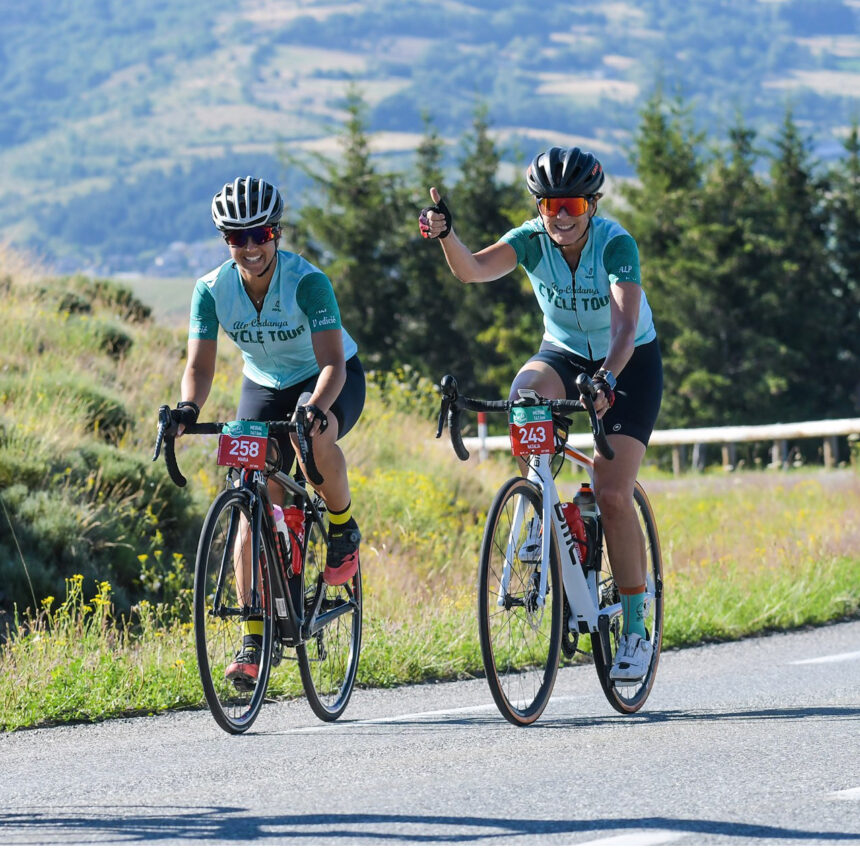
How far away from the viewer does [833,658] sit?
8.81 meters

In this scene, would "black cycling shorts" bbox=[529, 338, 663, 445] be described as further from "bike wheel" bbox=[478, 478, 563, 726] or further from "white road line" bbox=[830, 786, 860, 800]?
"white road line" bbox=[830, 786, 860, 800]

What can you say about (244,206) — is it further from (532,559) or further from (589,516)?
(589,516)

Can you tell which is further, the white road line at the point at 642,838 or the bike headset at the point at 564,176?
the bike headset at the point at 564,176

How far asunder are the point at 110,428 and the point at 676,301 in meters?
41.6

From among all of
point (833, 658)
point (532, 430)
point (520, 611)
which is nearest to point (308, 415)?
point (532, 430)

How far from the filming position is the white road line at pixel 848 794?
204 inches

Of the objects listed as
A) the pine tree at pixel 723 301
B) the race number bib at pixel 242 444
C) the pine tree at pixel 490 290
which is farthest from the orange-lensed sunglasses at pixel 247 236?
the pine tree at pixel 490 290

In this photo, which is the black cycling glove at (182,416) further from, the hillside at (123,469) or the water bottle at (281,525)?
the hillside at (123,469)

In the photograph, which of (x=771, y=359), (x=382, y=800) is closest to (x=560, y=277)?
(x=382, y=800)

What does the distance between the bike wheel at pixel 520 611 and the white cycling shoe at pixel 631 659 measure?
0.44m

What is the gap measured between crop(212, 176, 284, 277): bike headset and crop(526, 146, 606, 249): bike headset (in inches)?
44.2

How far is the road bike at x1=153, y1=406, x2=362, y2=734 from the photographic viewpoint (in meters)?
6.45

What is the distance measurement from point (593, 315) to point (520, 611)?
1.37 meters

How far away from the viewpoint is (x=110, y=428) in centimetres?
1375
